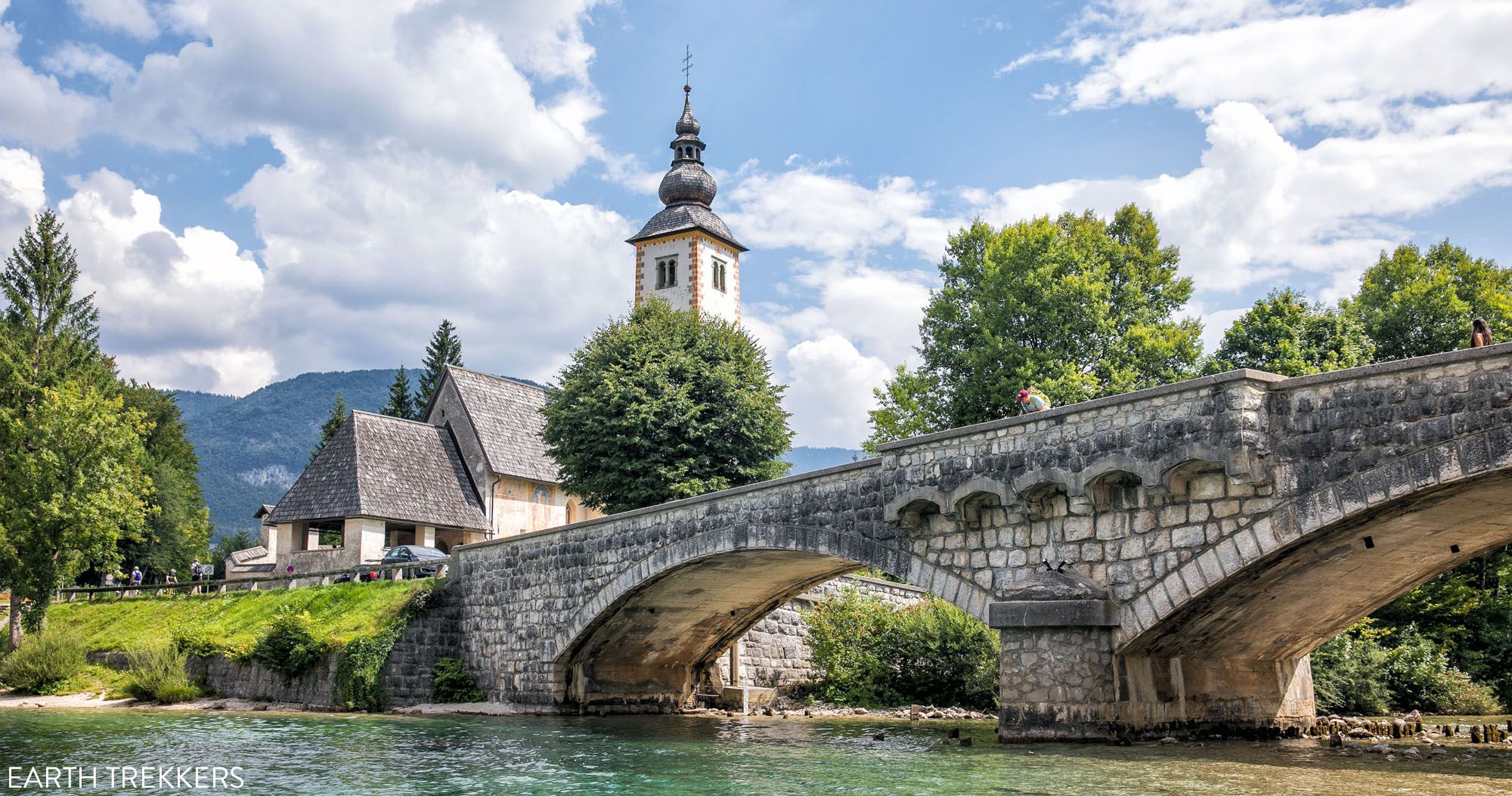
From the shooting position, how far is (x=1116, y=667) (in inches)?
573

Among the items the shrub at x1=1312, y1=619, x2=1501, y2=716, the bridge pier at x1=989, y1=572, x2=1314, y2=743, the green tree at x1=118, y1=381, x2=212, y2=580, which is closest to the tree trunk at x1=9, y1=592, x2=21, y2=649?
the green tree at x1=118, y1=381, x2=212, y2=580

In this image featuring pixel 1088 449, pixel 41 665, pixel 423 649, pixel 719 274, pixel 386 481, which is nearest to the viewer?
pixel 1088 449

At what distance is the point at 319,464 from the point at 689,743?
1039 inches

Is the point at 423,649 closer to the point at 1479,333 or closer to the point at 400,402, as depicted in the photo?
the point at 1479,333

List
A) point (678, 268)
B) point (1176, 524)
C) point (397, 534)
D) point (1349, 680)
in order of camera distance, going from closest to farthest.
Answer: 1. point (1176, 524)
2. point (1349, 680)
3. point (397, 534)
4. point (678, 268)

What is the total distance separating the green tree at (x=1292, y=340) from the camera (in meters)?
27.4

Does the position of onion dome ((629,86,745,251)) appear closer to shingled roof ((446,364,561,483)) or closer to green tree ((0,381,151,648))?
shingled roof ((446,364,561,483))

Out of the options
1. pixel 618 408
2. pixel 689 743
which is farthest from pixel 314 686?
pixel 689 743

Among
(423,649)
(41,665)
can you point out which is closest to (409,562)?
(423,649)

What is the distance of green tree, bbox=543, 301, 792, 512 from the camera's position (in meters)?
31.5

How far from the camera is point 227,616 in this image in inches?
1242

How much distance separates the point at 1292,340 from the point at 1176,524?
16029mm

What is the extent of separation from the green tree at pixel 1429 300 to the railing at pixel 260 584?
23016 millimetres

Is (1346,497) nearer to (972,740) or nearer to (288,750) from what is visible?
(972,740)
